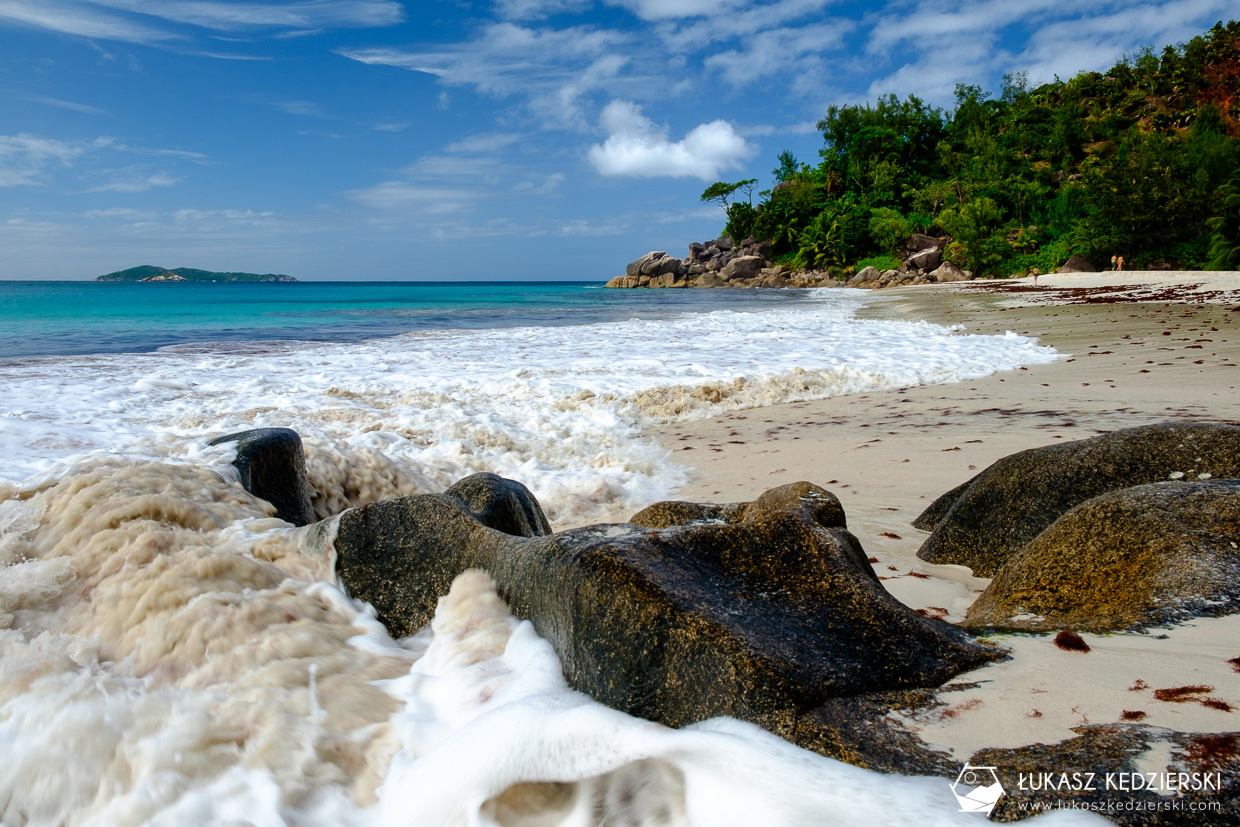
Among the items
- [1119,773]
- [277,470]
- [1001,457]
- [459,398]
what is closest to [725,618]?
[1119,773]

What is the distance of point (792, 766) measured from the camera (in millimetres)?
1362

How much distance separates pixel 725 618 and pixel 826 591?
1.33 feet

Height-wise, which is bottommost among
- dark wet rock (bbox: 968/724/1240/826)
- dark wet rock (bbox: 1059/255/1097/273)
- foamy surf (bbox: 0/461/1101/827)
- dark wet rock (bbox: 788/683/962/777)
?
foamy surf (bbox: 0/461/1101/827)

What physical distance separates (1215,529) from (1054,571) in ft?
1.39

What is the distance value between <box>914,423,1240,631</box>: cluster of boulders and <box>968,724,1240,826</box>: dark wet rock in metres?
0.61

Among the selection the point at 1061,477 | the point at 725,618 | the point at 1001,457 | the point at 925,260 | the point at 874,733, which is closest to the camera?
the point at 874,733

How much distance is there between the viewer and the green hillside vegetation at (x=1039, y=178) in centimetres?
3422

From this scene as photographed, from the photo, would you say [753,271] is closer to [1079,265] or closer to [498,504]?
[1079,265]

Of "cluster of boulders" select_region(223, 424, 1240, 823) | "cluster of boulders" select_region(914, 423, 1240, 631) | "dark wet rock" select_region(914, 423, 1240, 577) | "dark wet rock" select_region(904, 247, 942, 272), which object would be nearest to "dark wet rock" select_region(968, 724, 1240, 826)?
"cluster of boulders" select_region(223, 424, 1240, 823)

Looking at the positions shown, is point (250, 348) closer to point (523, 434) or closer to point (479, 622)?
point (523, 434)

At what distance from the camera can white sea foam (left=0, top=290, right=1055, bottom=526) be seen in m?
5.02

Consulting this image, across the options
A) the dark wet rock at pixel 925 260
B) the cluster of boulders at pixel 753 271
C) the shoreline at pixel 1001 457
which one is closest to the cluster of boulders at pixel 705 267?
the cluster of boulders at pixel 753 271

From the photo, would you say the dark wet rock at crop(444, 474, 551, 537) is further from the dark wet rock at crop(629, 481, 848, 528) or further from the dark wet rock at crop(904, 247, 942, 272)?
the dark wet rock at crop(904, 247, 942, 272)

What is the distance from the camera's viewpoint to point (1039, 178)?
48.2 meters
